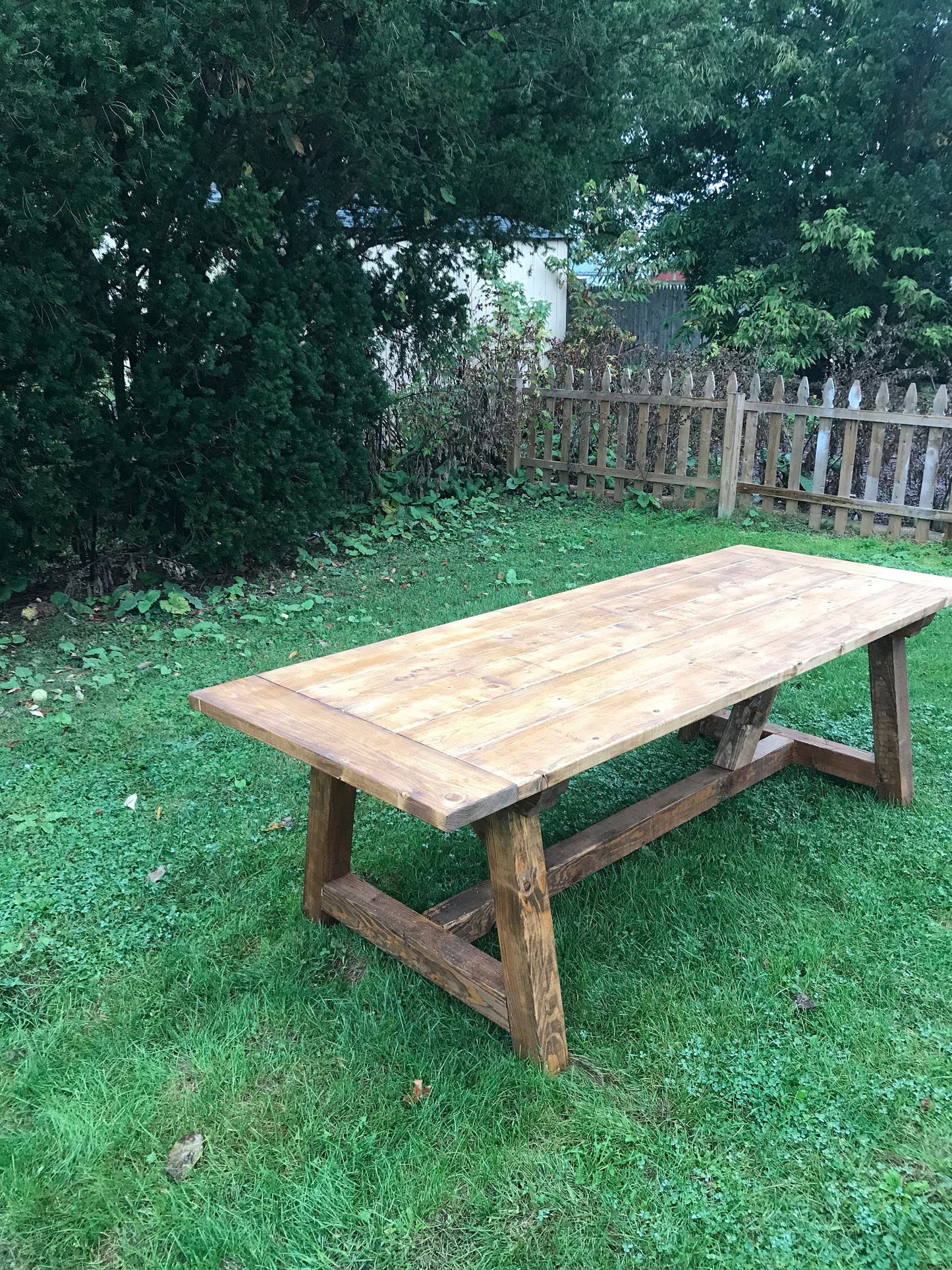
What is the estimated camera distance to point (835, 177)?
1307cm

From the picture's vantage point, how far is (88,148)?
14.3ft

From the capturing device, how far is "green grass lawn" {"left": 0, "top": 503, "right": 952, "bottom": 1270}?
1.89 meters

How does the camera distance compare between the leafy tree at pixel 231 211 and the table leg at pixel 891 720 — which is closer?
the table leg at pixel 891 720

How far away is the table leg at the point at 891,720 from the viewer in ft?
11.3

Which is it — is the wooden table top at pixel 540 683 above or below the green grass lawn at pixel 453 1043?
above

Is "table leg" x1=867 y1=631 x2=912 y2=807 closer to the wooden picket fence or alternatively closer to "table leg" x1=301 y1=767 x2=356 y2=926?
"table leg" x1=301 y1=767 x2=356 y2=926

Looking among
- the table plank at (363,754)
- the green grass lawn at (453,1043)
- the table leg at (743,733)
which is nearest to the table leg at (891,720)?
the green grass lawn at (453,1043)

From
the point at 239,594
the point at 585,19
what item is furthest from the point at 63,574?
the point at 585,19

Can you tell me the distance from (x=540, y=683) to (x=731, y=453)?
634 cm

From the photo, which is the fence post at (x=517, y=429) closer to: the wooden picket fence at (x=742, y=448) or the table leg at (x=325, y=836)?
the wooden picket fence at (x=742, y=448)

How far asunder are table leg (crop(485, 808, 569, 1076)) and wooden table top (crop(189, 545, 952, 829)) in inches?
9.2

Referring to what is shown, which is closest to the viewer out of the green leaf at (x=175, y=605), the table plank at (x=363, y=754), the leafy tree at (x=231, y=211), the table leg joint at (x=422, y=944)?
the table plank at (x=363, y=754)

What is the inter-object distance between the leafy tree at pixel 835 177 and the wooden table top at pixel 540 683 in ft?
33.3

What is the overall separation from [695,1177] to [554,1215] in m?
0.31
